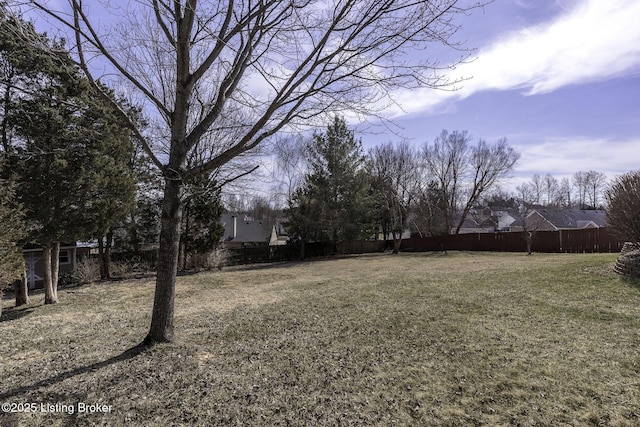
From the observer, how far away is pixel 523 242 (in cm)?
2625

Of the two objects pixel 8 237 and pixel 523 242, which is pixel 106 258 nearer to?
pixel 8 237

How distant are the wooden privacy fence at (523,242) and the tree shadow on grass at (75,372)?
2106 centimetres

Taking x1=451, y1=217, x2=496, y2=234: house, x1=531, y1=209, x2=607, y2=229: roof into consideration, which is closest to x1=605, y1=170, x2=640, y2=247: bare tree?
x1=531, y1=209, x2=607, y2=229: roof

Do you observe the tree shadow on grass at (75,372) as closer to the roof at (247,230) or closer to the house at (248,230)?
the house at (248,230)

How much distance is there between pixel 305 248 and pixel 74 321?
67.9 feet

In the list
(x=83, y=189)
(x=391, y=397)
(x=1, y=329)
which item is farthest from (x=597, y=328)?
(x=83, y=189)

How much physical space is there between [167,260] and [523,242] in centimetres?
2760

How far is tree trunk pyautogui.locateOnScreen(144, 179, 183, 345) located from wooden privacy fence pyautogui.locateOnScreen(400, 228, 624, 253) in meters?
20.7

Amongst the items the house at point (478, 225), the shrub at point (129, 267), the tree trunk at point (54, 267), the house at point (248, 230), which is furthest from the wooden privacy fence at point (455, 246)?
the house at point (478, 225)

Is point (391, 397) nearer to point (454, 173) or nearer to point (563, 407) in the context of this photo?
point (563, 407)

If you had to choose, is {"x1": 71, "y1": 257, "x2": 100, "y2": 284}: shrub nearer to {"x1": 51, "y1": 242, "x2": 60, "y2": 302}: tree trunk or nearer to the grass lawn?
{"x1": 51, "y1": 242, "x2": 60, "y2": 302}: tree trunk

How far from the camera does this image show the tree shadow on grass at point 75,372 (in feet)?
10.5

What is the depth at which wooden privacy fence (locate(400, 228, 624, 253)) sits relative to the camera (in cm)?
2234

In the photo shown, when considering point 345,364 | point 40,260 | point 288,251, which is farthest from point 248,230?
point 345,364
